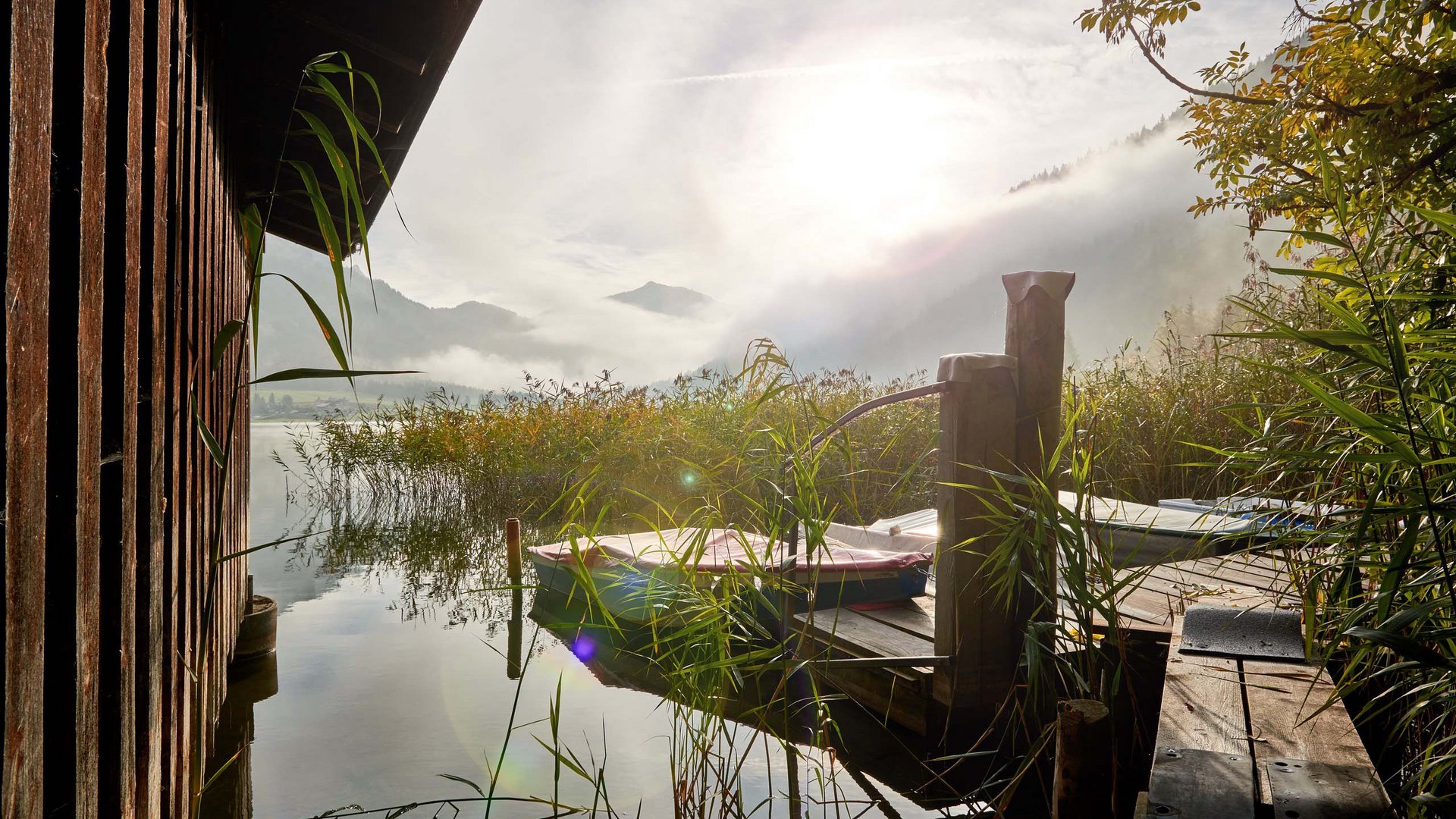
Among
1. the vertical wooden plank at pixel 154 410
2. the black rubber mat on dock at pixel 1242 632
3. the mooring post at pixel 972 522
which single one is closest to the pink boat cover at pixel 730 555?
the mooring post at pixel 972 522

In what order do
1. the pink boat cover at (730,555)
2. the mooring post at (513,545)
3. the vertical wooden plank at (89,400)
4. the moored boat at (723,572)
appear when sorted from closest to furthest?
the vertical wooden plank at (89,400), the moored boat at (723,572), the pink boat cover at (730,555), the mooring post at (513,545)

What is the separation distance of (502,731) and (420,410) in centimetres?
865

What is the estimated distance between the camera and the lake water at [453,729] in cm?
384

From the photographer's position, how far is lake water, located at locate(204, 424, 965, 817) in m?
3.84

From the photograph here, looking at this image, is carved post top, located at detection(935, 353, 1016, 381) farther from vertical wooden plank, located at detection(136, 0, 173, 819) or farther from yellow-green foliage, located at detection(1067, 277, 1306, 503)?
yellow-green foliage, located at detection(1067, 277, 1306, 503)

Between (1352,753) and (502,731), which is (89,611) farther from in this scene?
(502,731)

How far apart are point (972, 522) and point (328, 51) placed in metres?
3.72

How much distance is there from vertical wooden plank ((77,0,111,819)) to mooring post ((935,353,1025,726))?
288 centimetres

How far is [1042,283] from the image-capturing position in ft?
12.0

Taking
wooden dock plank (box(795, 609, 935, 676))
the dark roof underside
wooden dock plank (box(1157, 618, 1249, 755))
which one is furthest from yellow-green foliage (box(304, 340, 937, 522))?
wooden dock plank (box(1157, 618, 1249, 755))

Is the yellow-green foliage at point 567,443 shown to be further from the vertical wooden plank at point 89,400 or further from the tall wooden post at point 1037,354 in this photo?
the vertical wooden plank at point 89,400

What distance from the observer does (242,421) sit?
19.4 feet

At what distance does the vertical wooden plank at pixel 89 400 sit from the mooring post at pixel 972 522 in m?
2.88

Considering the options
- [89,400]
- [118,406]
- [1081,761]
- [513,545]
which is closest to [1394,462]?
[1081,761]
